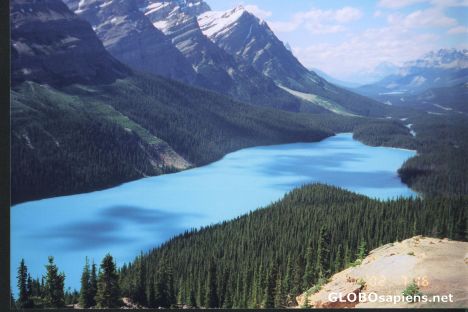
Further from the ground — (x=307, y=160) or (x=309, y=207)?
(x=307, y=160)

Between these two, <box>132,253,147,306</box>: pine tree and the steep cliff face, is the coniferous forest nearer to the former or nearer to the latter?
<box>132,253,147,306</box>: pine tree

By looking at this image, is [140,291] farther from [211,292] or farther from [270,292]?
[270,292]

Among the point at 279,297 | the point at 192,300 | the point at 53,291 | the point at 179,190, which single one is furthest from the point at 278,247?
the point at 179,190

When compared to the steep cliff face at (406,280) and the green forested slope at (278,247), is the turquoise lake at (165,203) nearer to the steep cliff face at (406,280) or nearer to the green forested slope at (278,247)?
the green forested slope at (278,247)

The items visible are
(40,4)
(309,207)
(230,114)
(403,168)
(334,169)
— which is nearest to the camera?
(309,207)

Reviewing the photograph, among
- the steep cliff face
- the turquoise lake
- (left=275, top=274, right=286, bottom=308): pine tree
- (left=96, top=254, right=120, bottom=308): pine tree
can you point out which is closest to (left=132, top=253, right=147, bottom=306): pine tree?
(left=96, top=254, right=120, bottom=308): pine tree

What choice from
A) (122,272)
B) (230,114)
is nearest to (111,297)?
(122,272)

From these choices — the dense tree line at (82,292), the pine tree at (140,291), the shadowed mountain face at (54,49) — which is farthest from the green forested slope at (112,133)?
the pine tree at (140,291)

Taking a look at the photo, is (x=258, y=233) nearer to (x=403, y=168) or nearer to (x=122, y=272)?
(x=122, y=272)
